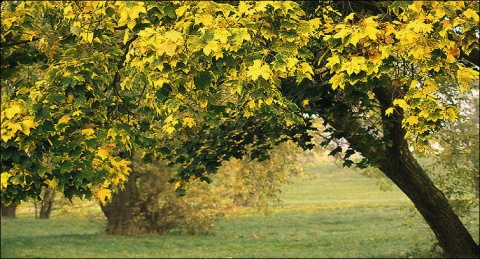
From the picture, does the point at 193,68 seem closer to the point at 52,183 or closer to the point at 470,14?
the point at 470,14

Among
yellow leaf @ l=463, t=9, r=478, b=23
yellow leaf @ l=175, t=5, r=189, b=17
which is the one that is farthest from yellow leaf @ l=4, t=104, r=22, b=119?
yellow leaf @ l=463, t=9, r=478, b=23

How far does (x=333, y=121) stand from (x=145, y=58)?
5.93m

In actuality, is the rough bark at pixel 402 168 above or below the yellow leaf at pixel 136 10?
below

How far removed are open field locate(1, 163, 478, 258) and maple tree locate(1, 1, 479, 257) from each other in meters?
11.4

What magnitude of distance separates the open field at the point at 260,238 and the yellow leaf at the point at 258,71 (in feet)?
43.7

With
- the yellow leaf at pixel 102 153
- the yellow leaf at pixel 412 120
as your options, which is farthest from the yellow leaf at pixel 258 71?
the yellow leaf at pixel 102 153

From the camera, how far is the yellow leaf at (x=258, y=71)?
5.57 meters

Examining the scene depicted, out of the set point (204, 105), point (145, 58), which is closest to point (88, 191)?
point (204, 105)

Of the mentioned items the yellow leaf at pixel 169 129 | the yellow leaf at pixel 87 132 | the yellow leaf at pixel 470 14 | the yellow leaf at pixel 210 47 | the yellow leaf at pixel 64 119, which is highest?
the yellow leaf at pixel 470 14

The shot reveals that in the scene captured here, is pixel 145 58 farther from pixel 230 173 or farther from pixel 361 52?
pixel 230 173

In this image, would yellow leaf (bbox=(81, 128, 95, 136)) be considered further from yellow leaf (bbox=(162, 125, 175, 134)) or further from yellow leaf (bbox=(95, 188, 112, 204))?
yellow leaf (bbox=(162, 125, 175, 134))

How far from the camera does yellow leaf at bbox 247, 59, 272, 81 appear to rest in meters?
Answer: 5.57

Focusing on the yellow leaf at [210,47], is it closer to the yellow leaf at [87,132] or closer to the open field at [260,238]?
the yellow leaf at [87,132]

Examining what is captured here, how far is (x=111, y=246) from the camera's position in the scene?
26.0 meters
